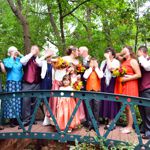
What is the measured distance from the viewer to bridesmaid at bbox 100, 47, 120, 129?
645cm

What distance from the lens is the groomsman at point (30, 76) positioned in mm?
6613

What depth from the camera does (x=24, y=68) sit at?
669 cm

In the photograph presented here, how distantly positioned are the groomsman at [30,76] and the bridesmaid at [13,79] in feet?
0.37

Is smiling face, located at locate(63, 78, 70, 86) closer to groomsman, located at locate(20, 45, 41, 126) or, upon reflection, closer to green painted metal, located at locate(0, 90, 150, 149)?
green painted metal, located at locate(0, 90, 150, 149)

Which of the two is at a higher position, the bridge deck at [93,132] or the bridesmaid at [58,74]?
the bridesmaid at [58,74]

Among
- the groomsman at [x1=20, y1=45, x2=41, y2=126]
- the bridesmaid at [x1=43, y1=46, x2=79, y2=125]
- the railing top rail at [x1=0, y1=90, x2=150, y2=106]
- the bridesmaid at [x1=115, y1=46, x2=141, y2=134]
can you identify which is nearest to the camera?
the railing top rail at [x1=0, y1=90, x2=150, y2=106]

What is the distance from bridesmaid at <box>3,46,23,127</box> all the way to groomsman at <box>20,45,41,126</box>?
0.37ft

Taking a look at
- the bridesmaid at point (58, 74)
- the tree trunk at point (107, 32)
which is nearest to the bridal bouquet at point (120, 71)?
the bridesmaid at point (58, 74)

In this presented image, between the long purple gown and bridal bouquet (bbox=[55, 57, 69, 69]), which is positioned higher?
bridal bouquet (bbox=[55, 57, 69, 69])

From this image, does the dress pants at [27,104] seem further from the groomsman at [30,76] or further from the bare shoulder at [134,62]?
the bare shoulder at [134,62]

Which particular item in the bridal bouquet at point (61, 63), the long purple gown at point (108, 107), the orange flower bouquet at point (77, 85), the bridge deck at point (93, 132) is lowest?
the bridge deck at point (93, 132)

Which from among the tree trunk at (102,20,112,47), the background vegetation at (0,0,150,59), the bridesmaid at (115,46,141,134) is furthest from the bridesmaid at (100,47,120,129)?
the tree trunk at (102,20,112,47)

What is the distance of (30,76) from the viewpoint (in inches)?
261

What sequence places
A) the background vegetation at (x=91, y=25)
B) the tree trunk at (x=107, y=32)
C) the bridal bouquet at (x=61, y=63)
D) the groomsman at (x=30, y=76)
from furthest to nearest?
the tree trunk at (x=107, y=32) → the background vegetation at (x=91, y=25) → the groomsman at (x=30, y=76) → the bridal bouquet at (x=61, y=63)
